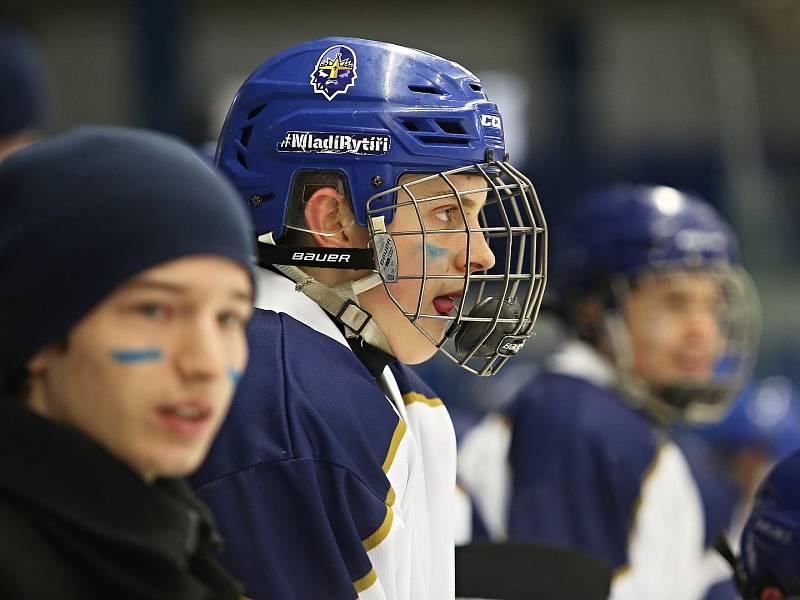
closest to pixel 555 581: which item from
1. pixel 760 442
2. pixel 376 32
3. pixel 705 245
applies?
pixel 705 245

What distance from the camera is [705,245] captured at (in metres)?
3.82

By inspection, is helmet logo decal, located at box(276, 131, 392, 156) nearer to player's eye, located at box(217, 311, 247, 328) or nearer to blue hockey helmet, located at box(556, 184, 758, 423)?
player's eye, located at box(217, 311, 247, 328)

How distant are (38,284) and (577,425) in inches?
92.7

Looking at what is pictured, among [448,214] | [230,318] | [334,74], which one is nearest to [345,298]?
[448,214]

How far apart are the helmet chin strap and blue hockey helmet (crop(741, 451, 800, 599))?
0.84 metres

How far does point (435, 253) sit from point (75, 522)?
92 cm

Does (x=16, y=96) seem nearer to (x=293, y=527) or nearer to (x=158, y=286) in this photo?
(x=293, y=527)

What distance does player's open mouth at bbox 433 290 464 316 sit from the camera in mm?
2100

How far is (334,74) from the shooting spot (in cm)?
207

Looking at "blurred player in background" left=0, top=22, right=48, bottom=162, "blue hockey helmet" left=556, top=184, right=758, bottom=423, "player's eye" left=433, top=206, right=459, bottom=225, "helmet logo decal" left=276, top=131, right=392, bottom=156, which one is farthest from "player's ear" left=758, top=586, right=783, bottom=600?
"blurred player in background" left=0, top=22, right=48, bottom=162

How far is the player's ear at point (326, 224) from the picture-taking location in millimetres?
2100

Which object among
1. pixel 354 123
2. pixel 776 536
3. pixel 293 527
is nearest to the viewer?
pixel 293 527

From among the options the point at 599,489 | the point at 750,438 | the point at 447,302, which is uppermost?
the point at 447,302

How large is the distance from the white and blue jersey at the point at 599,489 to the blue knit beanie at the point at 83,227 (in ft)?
7.15
